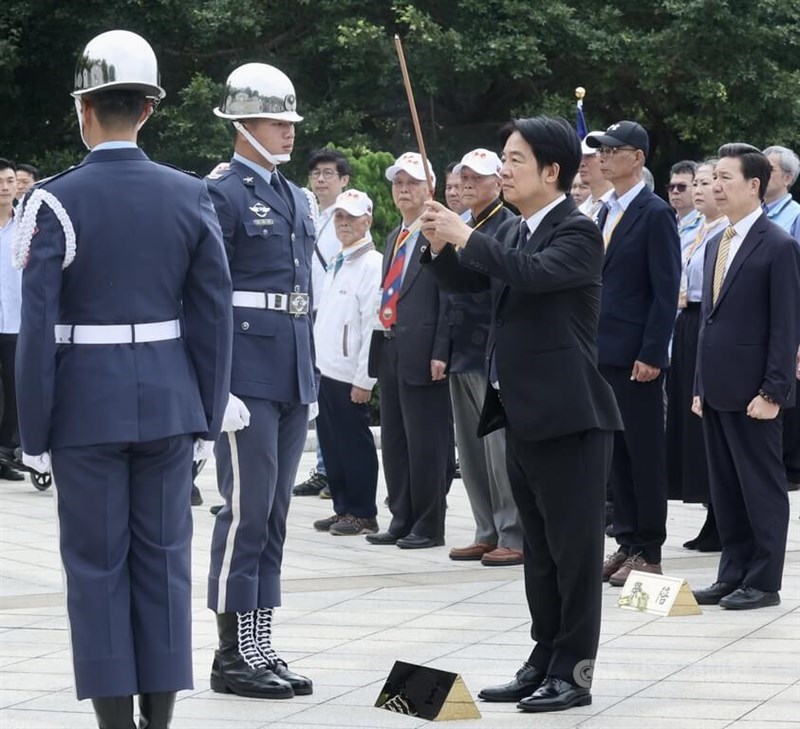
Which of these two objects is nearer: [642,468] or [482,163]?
[642,468]

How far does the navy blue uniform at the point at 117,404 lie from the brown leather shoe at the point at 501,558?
155 inches

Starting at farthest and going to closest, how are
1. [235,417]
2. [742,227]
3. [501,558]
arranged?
[501,558]
[742,227]
[235,417]

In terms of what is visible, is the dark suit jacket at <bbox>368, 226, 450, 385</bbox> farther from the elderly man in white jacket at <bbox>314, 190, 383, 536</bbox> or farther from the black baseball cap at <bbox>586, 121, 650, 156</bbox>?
the black baseball cap at <bbox>586, 121, 650, 156</bbox>

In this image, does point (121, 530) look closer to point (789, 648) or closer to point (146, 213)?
point (146, 213)

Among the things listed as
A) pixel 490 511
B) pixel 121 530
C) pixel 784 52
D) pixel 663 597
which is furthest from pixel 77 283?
pixel 784 52

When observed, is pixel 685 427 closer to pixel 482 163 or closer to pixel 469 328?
pixel 469 328

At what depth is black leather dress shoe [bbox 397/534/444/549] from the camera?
9352mm

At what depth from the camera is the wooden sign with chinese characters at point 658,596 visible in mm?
7273

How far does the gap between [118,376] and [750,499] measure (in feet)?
12.0

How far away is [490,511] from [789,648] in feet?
8.73

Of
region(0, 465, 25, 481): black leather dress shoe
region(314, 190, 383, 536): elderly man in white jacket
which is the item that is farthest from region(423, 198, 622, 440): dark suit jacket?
region(0, 465, 25, 481): black leather dress shoe

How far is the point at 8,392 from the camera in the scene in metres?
12.4

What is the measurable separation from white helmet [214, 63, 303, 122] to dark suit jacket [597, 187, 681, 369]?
8.03 feet

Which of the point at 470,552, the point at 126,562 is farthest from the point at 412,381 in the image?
the point at 126,562
